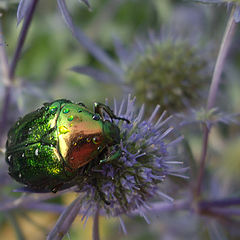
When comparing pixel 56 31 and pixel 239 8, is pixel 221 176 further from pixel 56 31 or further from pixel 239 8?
pixel 56 31

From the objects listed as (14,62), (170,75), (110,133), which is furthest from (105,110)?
(170,75)

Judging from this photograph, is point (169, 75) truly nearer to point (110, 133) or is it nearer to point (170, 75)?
point (170, 75)

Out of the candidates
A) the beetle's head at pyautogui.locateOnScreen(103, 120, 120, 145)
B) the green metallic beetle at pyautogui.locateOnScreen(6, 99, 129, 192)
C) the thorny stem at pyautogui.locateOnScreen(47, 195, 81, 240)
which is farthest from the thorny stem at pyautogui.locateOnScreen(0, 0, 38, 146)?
the thorny stem at pyautogui.locateOnScreen(47, 195, 81, 240)

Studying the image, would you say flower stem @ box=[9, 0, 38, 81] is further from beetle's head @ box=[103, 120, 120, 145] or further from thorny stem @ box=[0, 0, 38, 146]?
beetle's head @ box=[103, 120, 120, 145]

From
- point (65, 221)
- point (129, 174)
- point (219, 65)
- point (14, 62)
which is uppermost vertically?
point (14, 62)

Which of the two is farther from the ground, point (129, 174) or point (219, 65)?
point (219, 65)

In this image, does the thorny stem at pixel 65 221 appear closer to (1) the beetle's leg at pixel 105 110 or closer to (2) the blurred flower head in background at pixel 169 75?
(1) the beetle's leg at pixel 105 110
